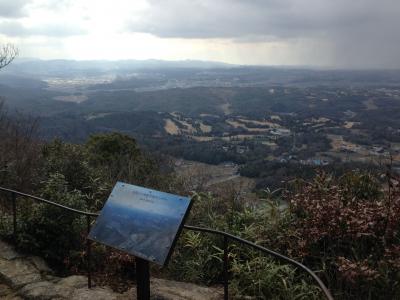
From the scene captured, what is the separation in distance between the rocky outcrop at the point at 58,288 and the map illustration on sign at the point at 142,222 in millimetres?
1136

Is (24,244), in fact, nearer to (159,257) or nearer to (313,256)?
(159,257)

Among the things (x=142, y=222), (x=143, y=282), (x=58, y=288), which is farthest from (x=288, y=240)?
(x=58, y=288)

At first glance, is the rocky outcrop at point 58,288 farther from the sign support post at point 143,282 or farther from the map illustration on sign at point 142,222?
the map illustration on sign at point 142,222

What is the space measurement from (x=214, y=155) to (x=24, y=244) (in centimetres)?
3968

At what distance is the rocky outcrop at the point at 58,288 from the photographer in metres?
4.44

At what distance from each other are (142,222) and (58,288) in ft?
5.67

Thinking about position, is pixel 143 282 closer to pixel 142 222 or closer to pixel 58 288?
pixel 142 222

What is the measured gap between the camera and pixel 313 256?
15.7ft

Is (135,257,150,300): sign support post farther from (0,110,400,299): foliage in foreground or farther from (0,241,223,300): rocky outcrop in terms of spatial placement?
(0,110,400,299): foliage in foreground

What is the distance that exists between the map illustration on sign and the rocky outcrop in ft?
3.73

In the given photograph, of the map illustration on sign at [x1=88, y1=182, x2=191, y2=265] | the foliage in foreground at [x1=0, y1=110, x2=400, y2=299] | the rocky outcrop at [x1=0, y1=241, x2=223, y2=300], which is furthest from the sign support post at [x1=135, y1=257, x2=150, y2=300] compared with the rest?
the foliage in foreground at [x1=0, y1=110, x2=400, y2=299]

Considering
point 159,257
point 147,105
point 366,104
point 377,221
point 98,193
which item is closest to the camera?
point 159,257

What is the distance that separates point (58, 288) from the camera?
Result: 459cm

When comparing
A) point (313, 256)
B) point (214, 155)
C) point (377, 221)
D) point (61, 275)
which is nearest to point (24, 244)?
point (61, 275)
